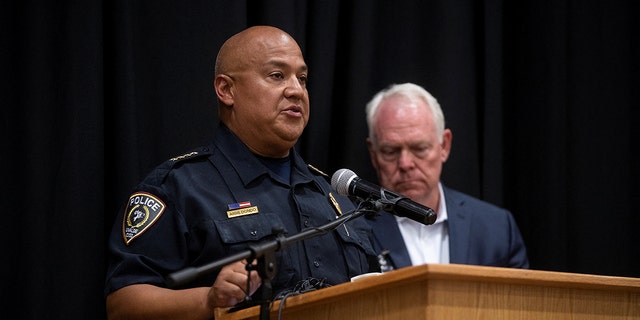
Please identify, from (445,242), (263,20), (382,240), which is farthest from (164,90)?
(445,242)

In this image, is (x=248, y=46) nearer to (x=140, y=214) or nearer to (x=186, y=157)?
(x=186, y=157)

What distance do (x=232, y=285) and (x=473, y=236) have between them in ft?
6.03

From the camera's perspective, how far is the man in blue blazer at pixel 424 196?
3600 mm

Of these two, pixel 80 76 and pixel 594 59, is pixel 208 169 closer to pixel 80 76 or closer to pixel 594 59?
pixel 80 76

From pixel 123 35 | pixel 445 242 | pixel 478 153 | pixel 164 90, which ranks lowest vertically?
pixel 445 242

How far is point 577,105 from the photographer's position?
4004mm

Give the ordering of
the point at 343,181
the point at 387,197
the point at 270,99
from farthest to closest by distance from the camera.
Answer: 1. the point at 270,99
2. the point at 343,181
3. the point at 387,197

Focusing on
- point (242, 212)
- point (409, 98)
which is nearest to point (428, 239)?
point (409, 98)

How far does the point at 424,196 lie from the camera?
144 inches

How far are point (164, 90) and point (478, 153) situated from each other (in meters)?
1.54

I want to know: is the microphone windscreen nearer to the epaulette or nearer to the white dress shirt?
the epaulette

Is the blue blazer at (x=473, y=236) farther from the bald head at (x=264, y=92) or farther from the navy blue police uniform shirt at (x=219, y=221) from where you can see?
the bald head at (x=264, y=92)

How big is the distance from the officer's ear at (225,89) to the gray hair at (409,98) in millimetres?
1143

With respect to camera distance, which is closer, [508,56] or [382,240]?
[382,240]
